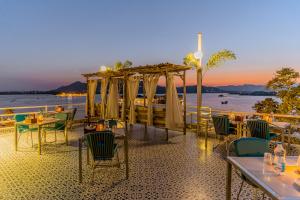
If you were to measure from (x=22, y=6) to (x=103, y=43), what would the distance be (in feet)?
15.6

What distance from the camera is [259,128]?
469cm

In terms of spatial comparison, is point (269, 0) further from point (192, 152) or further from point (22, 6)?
point (22, 6)

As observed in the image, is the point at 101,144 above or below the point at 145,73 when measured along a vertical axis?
below

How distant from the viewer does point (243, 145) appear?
8.16 feet

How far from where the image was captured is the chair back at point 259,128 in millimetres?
4605

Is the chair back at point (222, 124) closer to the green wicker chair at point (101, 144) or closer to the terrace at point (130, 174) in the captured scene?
the terrace at point (130, 174)

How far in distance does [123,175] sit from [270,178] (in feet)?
8.62

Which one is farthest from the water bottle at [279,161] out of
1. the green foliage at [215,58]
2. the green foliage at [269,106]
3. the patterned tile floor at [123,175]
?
the green foliage at [269,106]

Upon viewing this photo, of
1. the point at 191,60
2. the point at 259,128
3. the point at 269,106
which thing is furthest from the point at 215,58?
the point at 269,106

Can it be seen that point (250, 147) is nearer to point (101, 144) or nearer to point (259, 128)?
point (101, 144)

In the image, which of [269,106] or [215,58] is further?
[269,106]

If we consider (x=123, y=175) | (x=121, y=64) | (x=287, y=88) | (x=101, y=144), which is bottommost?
(x=123, y=175)

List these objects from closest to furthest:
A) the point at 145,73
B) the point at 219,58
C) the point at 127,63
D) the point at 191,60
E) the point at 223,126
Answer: the point at 223,126 < the point at 145,73 < the point at 219,58 < the point at 191,60 < the point at 127,63

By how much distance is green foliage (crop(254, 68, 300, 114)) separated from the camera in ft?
37.9
